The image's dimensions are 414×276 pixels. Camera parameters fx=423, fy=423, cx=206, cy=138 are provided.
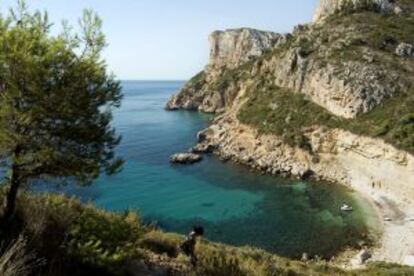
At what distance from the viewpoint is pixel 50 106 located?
472 inches

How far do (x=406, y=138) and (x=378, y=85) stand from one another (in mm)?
13925

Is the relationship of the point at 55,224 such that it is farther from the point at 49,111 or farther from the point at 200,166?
the point at 200,166

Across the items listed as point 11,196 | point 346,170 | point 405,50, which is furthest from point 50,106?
point 405,50

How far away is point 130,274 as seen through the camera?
36.7 feet

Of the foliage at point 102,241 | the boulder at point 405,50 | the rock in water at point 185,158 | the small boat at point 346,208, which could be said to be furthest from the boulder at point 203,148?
the foliage at point 102,241

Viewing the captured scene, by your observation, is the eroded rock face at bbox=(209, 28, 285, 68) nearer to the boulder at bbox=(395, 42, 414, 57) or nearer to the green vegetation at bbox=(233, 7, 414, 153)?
the green vegetation at bbox=(233, 7, 414, 153)

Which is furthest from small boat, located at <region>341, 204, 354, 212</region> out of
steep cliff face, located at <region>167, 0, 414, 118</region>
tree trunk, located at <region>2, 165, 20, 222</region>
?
tree trunk, located at <region>2, 165, 20, 222</region>

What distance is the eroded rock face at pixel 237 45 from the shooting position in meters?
133

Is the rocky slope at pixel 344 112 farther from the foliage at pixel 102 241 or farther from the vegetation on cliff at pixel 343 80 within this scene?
the foliage at pixel 102 241

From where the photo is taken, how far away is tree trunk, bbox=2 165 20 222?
12016 millimetres

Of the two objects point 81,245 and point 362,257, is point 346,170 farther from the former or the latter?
point 81,245

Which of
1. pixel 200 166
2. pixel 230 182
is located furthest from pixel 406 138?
pixel 200 166

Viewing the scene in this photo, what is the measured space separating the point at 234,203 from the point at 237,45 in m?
99.6

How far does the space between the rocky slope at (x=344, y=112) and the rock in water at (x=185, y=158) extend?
5.01 metres
